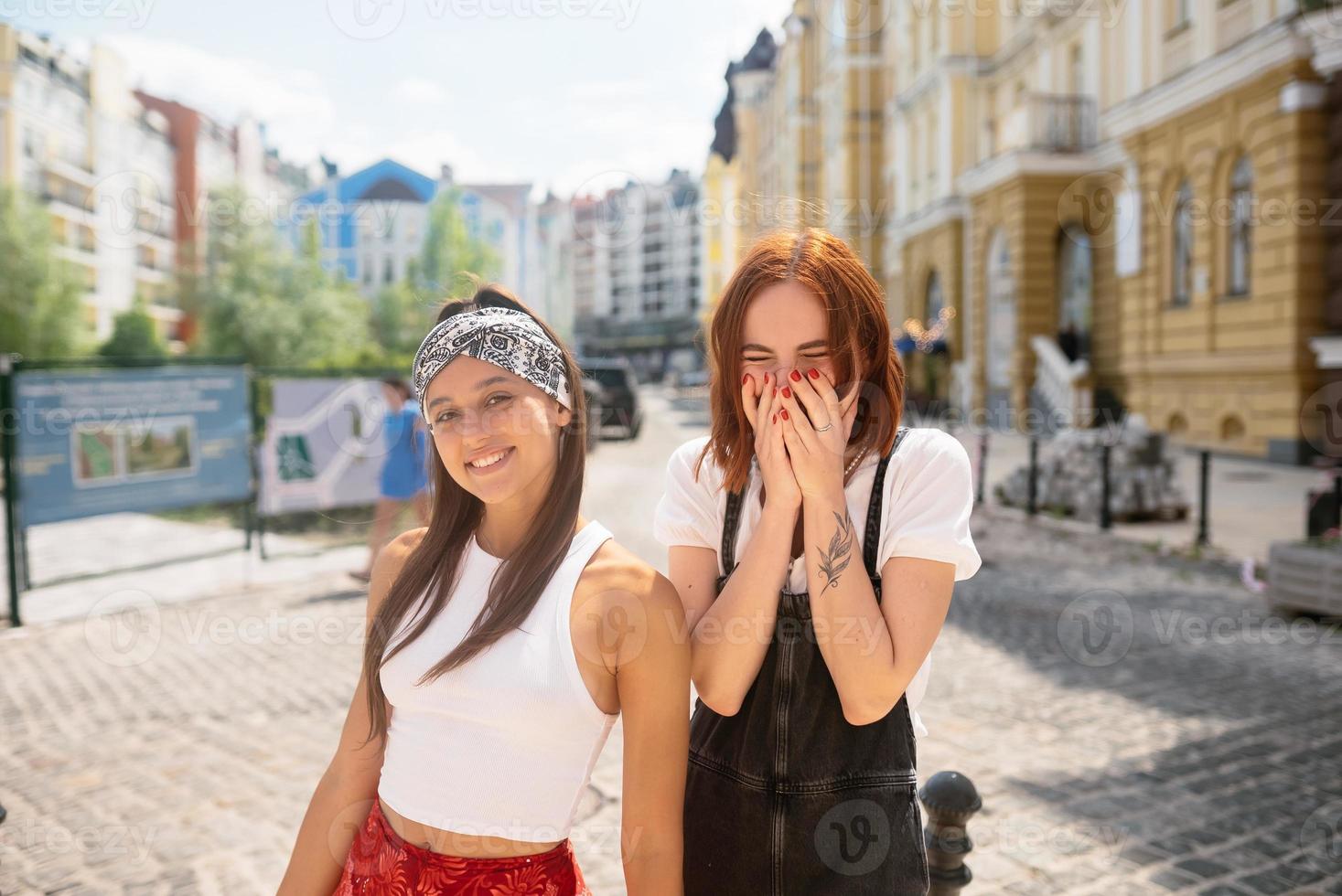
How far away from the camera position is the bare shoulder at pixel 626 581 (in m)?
1.66

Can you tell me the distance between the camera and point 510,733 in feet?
5.63

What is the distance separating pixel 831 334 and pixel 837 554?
36 centimetres


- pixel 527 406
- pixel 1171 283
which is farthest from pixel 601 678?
pixel 1171 283

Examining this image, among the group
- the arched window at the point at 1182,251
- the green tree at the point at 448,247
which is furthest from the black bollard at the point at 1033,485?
the green tree at the point at 448,247

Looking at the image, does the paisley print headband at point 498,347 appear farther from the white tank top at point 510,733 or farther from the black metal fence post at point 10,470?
the black metal fence post at point 10,470

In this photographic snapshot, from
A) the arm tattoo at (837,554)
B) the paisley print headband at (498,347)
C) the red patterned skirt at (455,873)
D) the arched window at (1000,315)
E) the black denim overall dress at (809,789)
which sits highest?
the arched window at (1000,315)

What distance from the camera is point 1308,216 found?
15016mm

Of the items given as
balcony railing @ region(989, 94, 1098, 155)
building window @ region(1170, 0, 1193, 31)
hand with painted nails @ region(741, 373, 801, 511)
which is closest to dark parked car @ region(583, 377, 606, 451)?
hand with painted nails @ region(741, 373, 801, 511)

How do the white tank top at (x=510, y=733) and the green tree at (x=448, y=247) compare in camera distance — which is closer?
the white tank top at (x=510, y=733)

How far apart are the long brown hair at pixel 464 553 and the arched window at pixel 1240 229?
1782 centimetres

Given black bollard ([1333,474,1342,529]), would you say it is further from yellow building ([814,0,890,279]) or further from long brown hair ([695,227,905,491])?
yellow building ([814,0,890,279])

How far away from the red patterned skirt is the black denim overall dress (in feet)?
0.93

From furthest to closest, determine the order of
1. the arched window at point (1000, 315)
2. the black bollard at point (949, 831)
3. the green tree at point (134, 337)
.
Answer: the green tree at point (134, 337)
the arched window at point (1000, 315)
the black bollard at point (949, 831)

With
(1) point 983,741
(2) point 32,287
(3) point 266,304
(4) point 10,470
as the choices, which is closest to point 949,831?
(1) point 983,741
